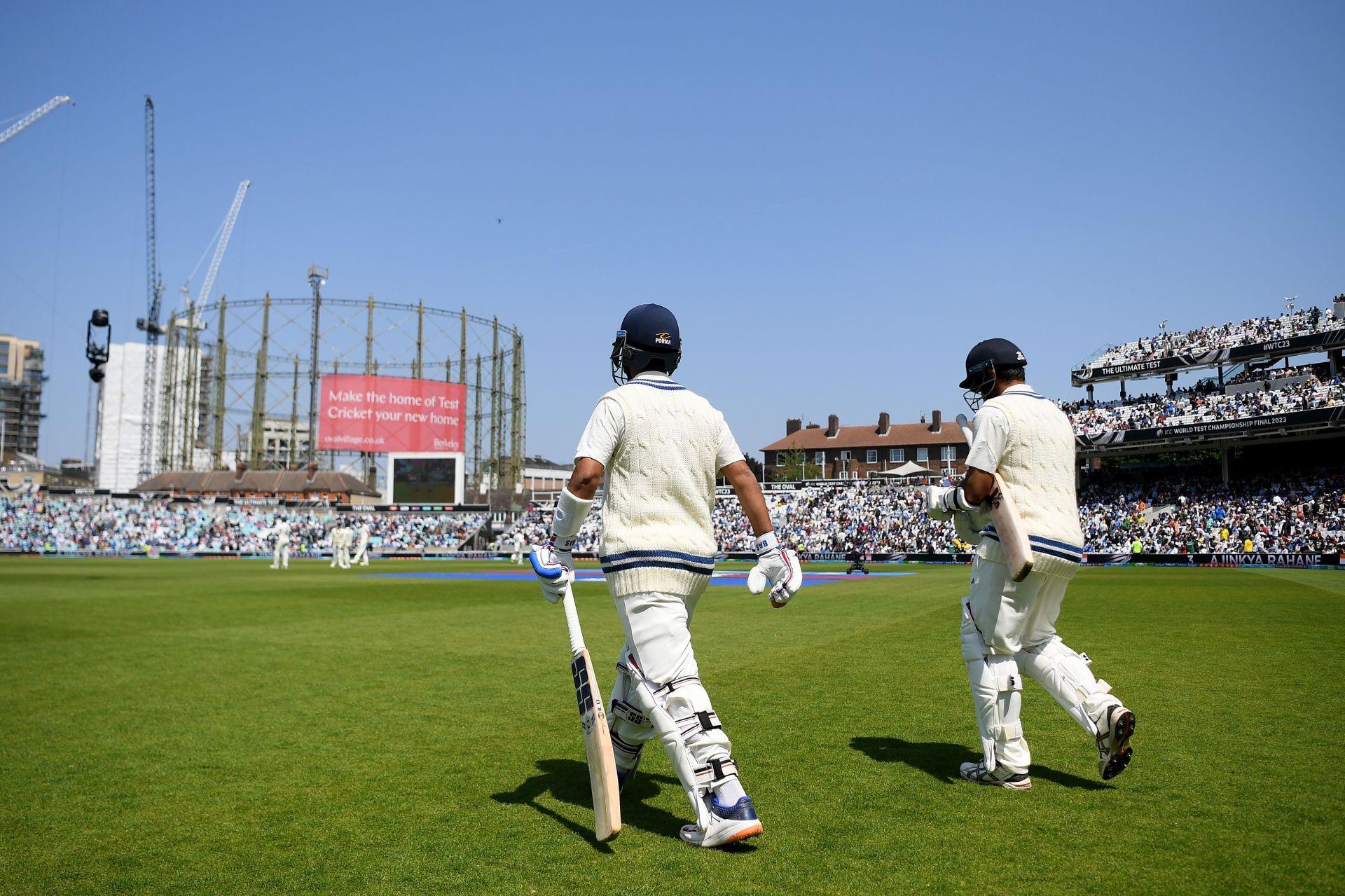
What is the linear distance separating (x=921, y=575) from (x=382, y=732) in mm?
22937

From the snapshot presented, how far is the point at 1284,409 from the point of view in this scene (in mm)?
39750

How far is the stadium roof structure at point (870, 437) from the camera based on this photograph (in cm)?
9025

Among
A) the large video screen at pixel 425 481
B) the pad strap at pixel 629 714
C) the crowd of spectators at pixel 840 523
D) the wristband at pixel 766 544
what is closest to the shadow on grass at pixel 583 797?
the pad strap at pixel 629 714

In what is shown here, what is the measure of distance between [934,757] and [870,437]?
91521 millimetres

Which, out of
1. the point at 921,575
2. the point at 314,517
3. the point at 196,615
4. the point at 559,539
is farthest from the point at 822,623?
the point at 314,517

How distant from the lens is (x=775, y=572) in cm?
444

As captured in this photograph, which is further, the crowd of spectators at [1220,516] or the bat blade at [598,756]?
the crowd of spectators at [1220,516]

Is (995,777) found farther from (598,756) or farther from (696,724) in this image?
(598,756)

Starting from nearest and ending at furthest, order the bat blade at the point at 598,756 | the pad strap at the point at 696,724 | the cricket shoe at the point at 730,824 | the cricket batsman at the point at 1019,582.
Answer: the cricket shoe at the point at 730,824 < the bat blade at the point at 598,756 < the pad strap at the point at 696,724 < the cricket batsman at the point at 1019,582

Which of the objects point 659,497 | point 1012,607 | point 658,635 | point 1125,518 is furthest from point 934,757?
point 1125,518

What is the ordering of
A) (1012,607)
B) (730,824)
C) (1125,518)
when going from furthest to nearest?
(1125,518) < (1012,607) < (730,824)

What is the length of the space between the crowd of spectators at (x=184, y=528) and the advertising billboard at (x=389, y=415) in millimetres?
5388

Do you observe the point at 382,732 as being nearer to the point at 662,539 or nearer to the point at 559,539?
the point at 559,539

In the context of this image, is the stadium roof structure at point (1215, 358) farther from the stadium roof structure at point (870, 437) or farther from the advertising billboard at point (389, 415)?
the advertising billboard at point (389, 415)
